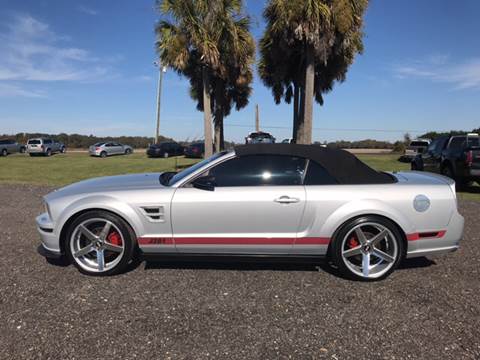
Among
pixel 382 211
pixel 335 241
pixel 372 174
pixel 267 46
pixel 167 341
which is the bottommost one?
pixel 167 341

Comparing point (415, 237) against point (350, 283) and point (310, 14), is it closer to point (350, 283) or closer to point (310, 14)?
point (350, 283)

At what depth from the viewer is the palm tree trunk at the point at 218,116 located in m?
20.7

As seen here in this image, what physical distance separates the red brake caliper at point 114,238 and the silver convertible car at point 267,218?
0.01 m

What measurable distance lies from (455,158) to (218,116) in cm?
1472

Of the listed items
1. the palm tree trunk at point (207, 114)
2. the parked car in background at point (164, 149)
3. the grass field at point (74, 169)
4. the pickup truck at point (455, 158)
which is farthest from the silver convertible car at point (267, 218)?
the parked car in background at point (164, 149)

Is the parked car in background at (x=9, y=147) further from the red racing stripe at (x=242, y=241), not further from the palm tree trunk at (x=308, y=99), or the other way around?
the red racing stripe at (x=242, y=241)

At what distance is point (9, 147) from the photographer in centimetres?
3238

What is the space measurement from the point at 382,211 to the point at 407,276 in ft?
2.75

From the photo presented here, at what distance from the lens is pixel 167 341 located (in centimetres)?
273

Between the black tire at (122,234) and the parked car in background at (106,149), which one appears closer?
the black tire at (122,234)

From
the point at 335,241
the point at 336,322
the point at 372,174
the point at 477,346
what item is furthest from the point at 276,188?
the point at 477,346

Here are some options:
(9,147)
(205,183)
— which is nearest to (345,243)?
(205,183)

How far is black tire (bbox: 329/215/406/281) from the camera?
3748 mm

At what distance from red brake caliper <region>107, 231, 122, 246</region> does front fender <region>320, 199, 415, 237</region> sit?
209cm
